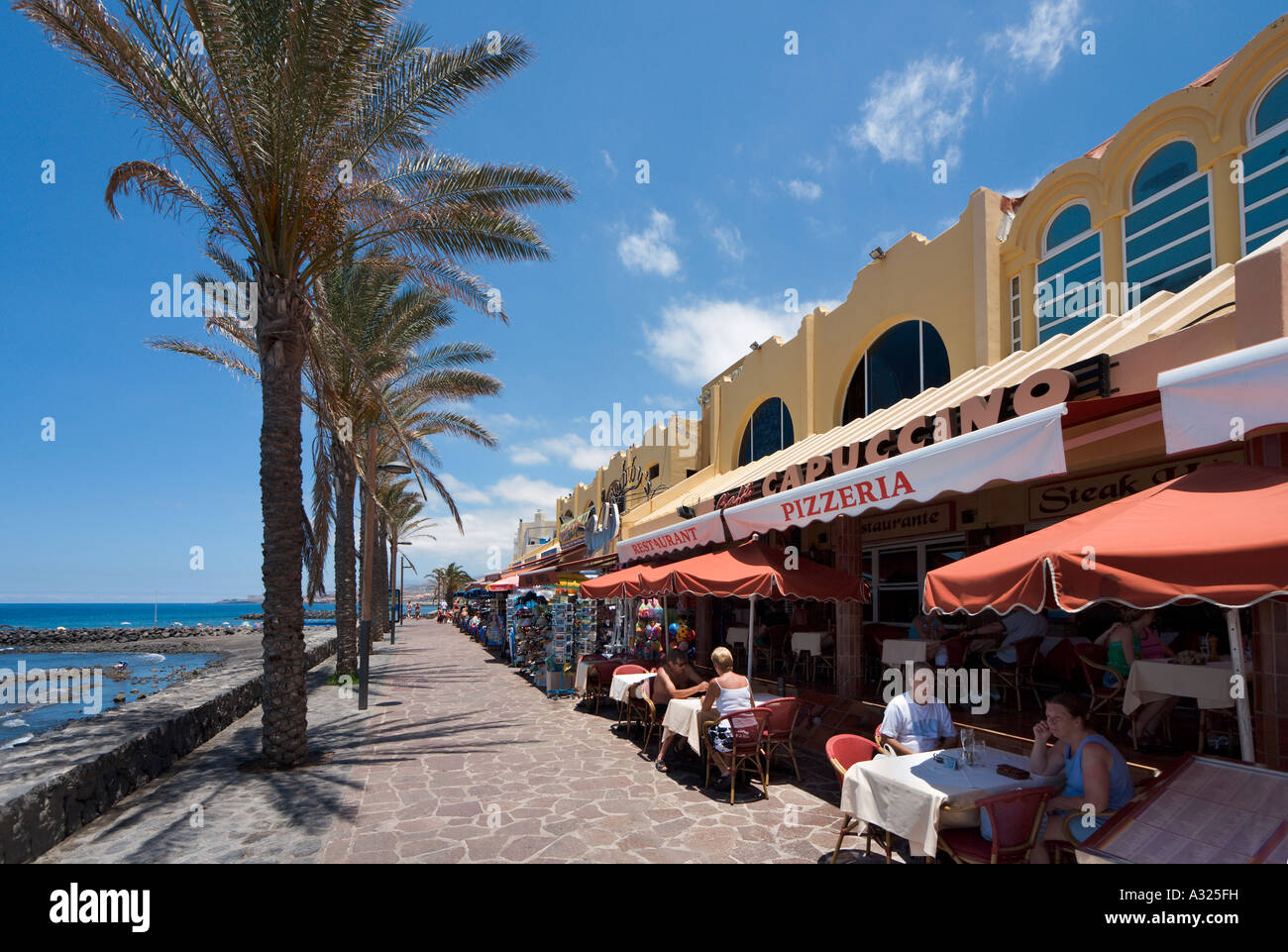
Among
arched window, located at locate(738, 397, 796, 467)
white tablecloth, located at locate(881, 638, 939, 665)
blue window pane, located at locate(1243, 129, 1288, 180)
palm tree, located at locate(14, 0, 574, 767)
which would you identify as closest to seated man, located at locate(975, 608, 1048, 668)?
white tablecloth, located at locate(881, 638, 939, 665)

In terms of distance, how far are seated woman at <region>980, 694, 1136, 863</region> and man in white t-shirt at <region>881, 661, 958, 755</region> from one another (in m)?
1.13

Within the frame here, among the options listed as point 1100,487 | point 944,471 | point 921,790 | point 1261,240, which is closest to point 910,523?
point 1100,487

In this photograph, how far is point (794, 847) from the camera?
520 cm

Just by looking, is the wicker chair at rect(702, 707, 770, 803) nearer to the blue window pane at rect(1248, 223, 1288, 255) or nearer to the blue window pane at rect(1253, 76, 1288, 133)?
the blue window pane at rect(1248, 223, 1288, 255)

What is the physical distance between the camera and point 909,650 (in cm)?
891

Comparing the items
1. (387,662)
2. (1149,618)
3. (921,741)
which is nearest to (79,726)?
(921,741)

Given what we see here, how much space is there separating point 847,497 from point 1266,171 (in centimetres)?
509

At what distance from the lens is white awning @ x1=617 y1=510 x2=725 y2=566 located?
9672 millimetres

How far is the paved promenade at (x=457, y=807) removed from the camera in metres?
5.18

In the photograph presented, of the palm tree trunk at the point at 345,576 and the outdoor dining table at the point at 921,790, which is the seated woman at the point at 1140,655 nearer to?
the outdoor dining table at the point at 921,790

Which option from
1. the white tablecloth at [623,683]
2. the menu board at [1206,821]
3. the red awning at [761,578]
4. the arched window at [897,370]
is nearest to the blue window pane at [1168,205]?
the arched window at [897,370]
